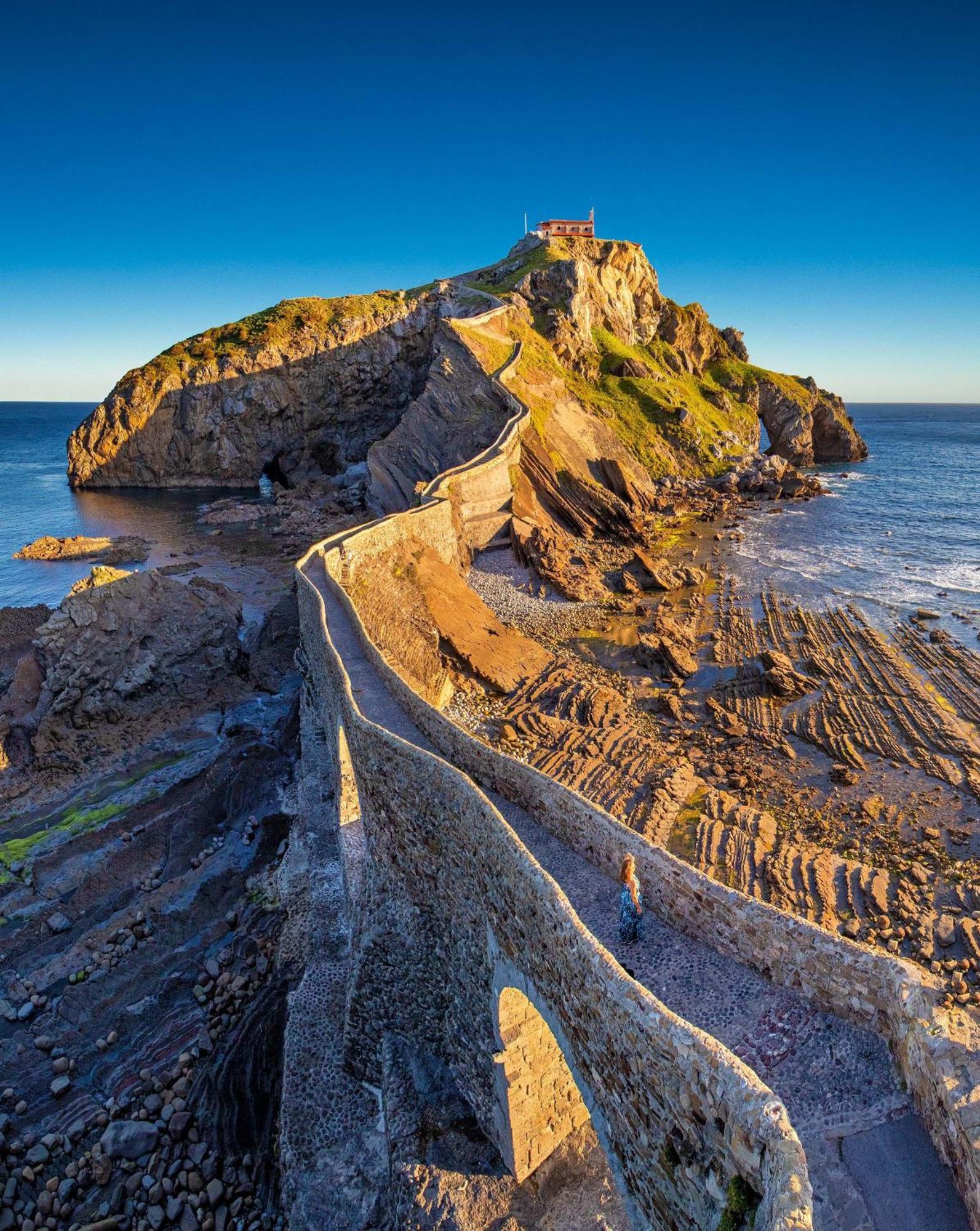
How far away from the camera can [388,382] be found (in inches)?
2564

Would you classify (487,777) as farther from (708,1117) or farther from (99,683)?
(99,683)

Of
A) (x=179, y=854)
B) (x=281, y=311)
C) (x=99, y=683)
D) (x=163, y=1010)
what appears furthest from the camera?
(x=281, y=311)

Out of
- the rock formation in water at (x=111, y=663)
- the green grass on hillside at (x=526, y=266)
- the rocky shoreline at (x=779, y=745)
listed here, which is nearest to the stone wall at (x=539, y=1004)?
the rocky shoreline at (x=779, y=745)

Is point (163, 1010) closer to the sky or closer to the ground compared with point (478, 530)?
closer to the ground

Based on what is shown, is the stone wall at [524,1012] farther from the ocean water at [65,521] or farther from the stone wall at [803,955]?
the ocean water at [65,521]

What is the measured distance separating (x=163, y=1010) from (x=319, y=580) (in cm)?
1360

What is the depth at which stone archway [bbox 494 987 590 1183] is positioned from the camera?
8.97 metres

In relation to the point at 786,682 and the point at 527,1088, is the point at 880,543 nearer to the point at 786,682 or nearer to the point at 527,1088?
the point at 786,682

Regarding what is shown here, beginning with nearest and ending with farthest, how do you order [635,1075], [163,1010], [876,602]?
[635,1075] → [163,1010] → [876,602]

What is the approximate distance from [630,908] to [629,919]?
0.14 meters

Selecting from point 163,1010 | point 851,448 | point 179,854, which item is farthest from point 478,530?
point 851,448

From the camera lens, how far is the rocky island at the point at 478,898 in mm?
6168

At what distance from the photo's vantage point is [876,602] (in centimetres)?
3194

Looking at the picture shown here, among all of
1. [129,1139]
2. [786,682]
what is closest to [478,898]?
[129,1139]
